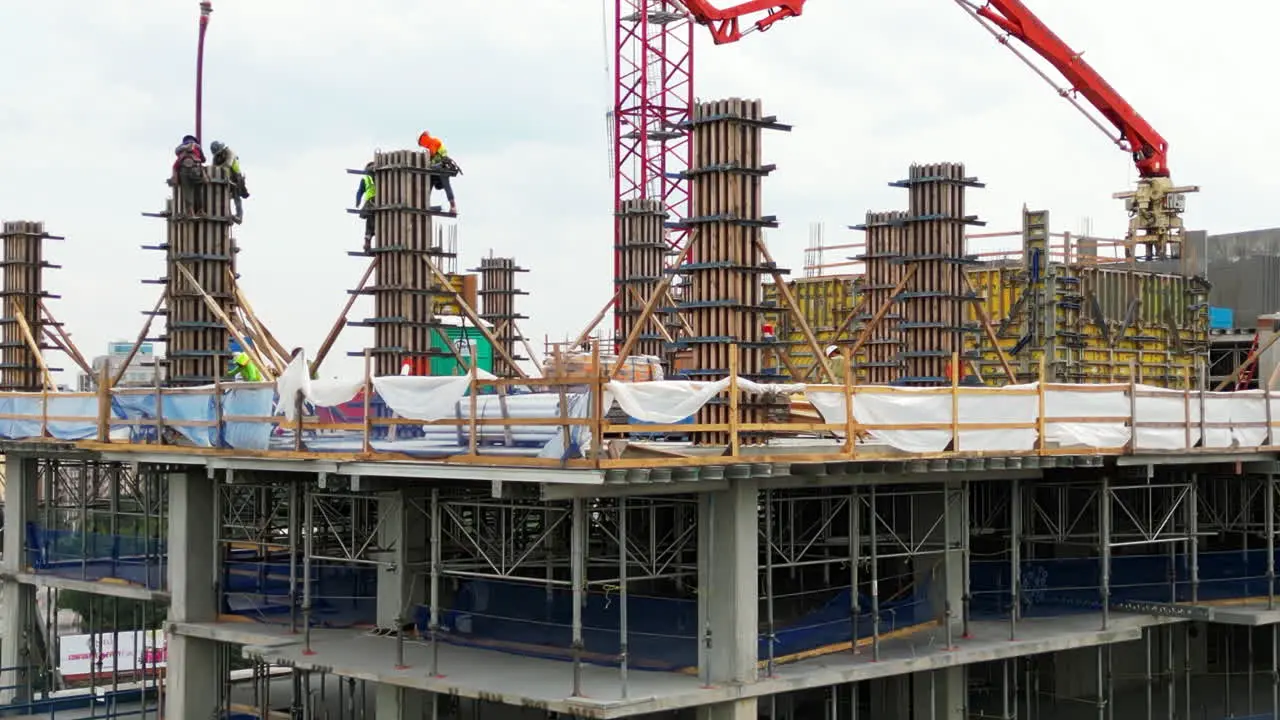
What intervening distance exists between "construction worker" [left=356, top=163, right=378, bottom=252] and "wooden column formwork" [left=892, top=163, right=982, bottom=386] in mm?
11228

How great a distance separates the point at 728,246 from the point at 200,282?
556 inches

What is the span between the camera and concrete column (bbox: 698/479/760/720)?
2219cm

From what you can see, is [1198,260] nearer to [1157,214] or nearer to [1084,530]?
[1157,214]

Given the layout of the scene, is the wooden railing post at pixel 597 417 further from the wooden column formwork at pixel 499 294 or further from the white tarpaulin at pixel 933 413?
the wooden column formwork at pixel 499 294

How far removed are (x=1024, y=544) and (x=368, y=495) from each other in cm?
1490

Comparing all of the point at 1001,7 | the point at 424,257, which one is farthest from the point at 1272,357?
the point at 424,257

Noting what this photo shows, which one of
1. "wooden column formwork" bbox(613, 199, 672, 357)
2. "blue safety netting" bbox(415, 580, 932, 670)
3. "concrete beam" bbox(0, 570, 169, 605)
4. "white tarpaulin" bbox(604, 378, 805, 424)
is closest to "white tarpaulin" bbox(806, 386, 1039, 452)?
"white tarpaulin" bbox(604, 378, 805, 424)

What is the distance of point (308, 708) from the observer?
28328 millimetres

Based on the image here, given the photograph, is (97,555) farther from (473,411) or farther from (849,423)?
(849,423)

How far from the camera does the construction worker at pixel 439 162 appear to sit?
33375 millimetres

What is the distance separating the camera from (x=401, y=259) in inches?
1273

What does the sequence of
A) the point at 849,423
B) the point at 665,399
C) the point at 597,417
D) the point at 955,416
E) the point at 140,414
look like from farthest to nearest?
the point at 140,414 < the point at 955,416 < the point at 849,423 < the point at 665,399 < the point at 597,417

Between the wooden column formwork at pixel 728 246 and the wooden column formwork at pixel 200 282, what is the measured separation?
43.6 ft

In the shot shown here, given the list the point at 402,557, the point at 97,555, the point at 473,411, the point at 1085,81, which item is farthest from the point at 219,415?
the point at 1085,81
